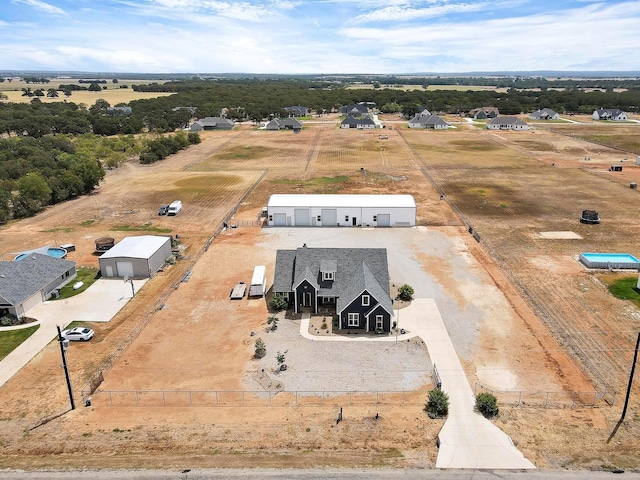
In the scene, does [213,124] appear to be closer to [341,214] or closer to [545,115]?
[341,214]

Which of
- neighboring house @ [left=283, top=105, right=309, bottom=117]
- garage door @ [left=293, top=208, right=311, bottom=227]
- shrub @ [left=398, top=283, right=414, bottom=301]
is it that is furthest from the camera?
neighboring house @ [left=283, top=105, right=309, bottom=117]

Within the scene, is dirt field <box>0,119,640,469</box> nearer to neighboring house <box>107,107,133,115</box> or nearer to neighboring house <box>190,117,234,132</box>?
neighboring house <box>190,117,234,132</box>

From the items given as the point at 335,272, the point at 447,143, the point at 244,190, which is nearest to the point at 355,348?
the point at 335,272

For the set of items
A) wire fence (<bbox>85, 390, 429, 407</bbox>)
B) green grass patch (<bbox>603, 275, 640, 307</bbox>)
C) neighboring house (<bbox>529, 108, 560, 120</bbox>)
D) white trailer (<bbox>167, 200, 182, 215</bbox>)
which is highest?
neighboring house (<bbox>529, 108, 560, 120</bbox>)

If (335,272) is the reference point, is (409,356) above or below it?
below

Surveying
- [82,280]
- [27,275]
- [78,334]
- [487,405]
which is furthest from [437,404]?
[27,275]

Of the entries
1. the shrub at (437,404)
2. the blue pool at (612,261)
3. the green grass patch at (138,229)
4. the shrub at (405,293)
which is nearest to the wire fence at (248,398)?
the shrub at (437,404)

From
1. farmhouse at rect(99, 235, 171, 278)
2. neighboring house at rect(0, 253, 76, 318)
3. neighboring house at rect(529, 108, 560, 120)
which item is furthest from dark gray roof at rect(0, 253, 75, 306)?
neighboring house at rect(529, 108, 560, 120)

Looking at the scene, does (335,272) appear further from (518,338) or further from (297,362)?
(518,338)
